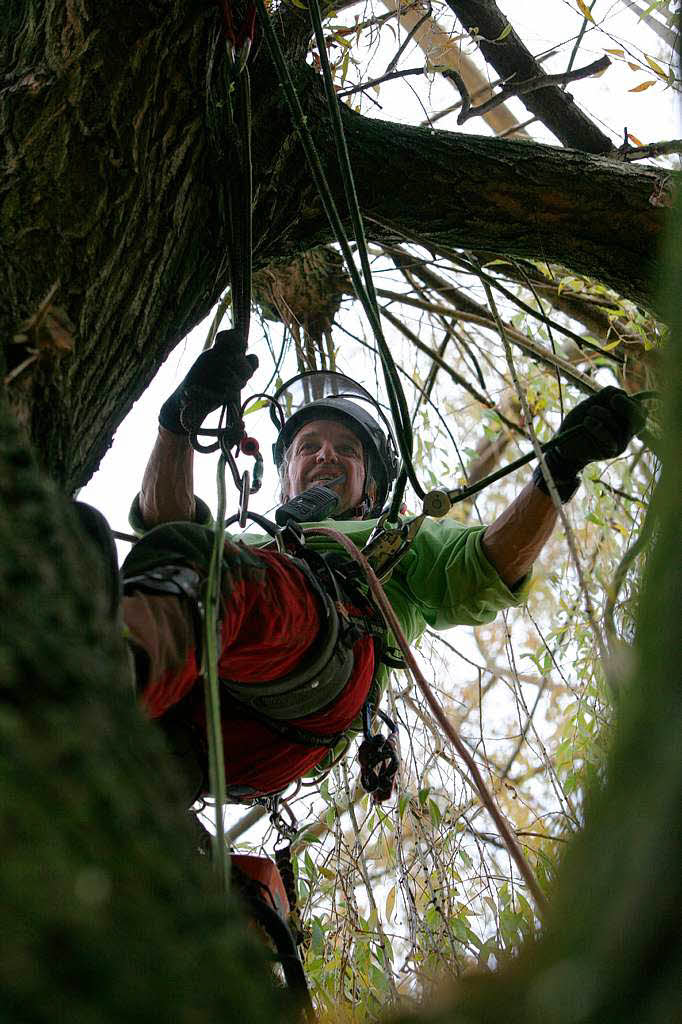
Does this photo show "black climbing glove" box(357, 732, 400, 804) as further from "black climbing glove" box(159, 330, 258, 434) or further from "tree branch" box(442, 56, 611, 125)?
"tree branch" box(442, 56, 611, 125)

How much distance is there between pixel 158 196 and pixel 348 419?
1.46 meters

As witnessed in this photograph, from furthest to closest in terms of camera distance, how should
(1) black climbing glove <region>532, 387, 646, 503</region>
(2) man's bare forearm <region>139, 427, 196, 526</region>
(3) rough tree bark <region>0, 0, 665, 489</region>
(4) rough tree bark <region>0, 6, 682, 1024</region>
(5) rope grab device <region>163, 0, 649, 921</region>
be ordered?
1. (2) man's bare forearm <region>139, 427, 196, 526</region>
2. (1) black climbing glove <region>532, 387, 646, 503</region>
3. (5) rope grab device <region>163, 0, 649, 921</region>
4. (3) rough tree bark <region>0, 0, 665, 489</region>
5. (4) rough tree bark <region>0, 6, 682, 1024</region>

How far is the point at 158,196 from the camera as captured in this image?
4.40 feet

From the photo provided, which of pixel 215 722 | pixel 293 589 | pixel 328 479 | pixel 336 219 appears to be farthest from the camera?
pixel 328 479

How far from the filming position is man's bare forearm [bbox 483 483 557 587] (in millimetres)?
1998

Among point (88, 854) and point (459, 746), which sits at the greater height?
point (459, 746)

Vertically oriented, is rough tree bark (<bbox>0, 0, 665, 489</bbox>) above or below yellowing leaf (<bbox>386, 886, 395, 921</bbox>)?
above

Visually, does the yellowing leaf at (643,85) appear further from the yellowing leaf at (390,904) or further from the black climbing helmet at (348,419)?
the yellowing leaf at (390,904)

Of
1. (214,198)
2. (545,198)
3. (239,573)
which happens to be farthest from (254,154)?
(239,573)

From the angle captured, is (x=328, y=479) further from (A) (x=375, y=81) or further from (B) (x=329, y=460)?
(A) (x=375, y=81)

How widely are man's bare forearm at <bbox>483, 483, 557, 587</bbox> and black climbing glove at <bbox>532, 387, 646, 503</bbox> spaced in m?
0.14

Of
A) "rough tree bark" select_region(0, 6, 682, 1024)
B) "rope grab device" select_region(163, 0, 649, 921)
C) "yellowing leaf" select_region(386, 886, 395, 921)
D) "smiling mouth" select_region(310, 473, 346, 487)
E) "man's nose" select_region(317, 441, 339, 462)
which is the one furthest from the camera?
"man's nose" select_region(317, 441, 339, 462)

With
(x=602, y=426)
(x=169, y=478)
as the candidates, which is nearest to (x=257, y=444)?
(x=169, y=478)

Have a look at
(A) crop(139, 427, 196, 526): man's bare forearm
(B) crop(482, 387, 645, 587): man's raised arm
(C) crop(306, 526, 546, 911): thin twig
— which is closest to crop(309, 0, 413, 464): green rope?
(C) crop(306, 526, 546, 911): thin twig
